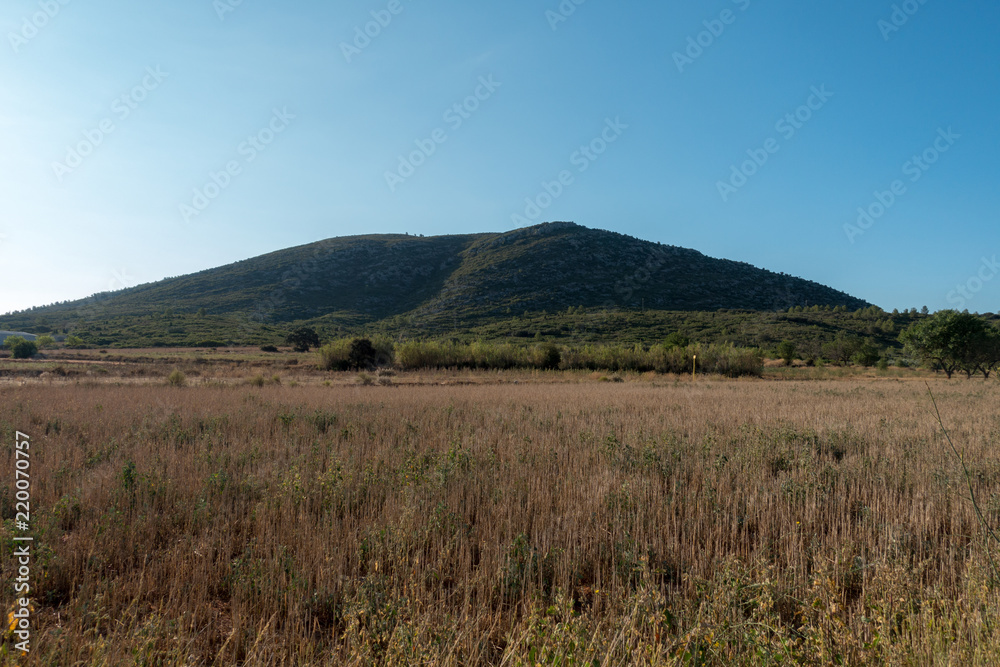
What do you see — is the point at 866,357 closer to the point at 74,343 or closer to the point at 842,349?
the point at 842,349

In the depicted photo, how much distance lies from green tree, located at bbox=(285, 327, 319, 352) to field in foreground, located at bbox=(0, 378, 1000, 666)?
54.7 m

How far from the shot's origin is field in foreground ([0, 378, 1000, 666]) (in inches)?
112

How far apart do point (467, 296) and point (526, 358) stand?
4935cm

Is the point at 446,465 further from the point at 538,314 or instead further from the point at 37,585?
the point at 538,314

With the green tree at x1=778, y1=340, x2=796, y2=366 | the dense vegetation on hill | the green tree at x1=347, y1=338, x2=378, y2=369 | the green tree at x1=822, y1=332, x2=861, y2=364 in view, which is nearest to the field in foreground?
the green tree at x1=347, y1=338, x2=378, y2=369

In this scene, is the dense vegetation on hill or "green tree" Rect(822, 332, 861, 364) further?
the dense vegetation on hill

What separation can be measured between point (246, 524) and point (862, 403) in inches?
788

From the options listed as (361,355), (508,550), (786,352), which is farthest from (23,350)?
(786,352)

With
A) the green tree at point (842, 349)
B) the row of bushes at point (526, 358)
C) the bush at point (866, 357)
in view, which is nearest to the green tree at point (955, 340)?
the bush at point (866, 357)

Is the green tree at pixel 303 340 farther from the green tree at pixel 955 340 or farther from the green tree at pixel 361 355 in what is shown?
the green tree at pixel 955 340

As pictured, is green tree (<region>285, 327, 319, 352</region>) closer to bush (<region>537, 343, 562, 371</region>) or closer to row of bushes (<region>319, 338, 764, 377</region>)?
row of bushes (<region>319, 338, 764, 377</region>)

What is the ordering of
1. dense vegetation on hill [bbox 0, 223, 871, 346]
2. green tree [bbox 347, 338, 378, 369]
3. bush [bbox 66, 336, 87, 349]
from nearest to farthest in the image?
green tree [bbox 347, 338, 378, 369], bush [bbox 66, 336, 87, 349], dense vegetation on hill [bbox 0, 223, 871, 346]

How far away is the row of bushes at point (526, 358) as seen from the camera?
131 ft

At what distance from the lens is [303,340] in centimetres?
6209
